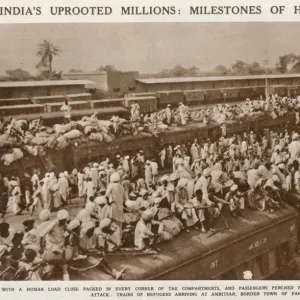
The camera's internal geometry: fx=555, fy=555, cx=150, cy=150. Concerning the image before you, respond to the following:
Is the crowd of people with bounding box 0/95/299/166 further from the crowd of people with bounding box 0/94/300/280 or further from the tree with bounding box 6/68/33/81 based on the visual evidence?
the tree with bounding box 6/68/33/81

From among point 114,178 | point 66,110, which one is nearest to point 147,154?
point 114,178

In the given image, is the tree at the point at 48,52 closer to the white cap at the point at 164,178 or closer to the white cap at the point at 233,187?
the white cap at the point at 164,178

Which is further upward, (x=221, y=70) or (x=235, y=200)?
(x=221, y=70)

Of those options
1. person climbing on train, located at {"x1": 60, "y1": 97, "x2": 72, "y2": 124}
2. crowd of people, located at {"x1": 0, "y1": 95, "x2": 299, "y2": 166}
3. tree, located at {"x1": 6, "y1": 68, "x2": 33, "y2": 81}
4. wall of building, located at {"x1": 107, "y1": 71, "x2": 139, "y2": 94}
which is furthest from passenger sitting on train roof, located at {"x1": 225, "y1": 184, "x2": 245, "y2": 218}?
tree, located at {"x1": 6, "y1": 68, "x2": 33, "y2": 81}

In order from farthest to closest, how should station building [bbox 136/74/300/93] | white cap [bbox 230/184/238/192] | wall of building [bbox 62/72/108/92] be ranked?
white cap [bbox 230/184/238/192] < station building [bbox 136/74/300/93] < wall of building [bbox 62/72/108/92]

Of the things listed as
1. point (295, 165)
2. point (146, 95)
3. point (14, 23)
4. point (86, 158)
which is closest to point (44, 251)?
point (86, 158)

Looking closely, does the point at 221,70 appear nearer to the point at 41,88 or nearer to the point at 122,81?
the point at 122,81

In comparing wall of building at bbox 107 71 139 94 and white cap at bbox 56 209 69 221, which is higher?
wall of building at bbox 107 71 139 94
